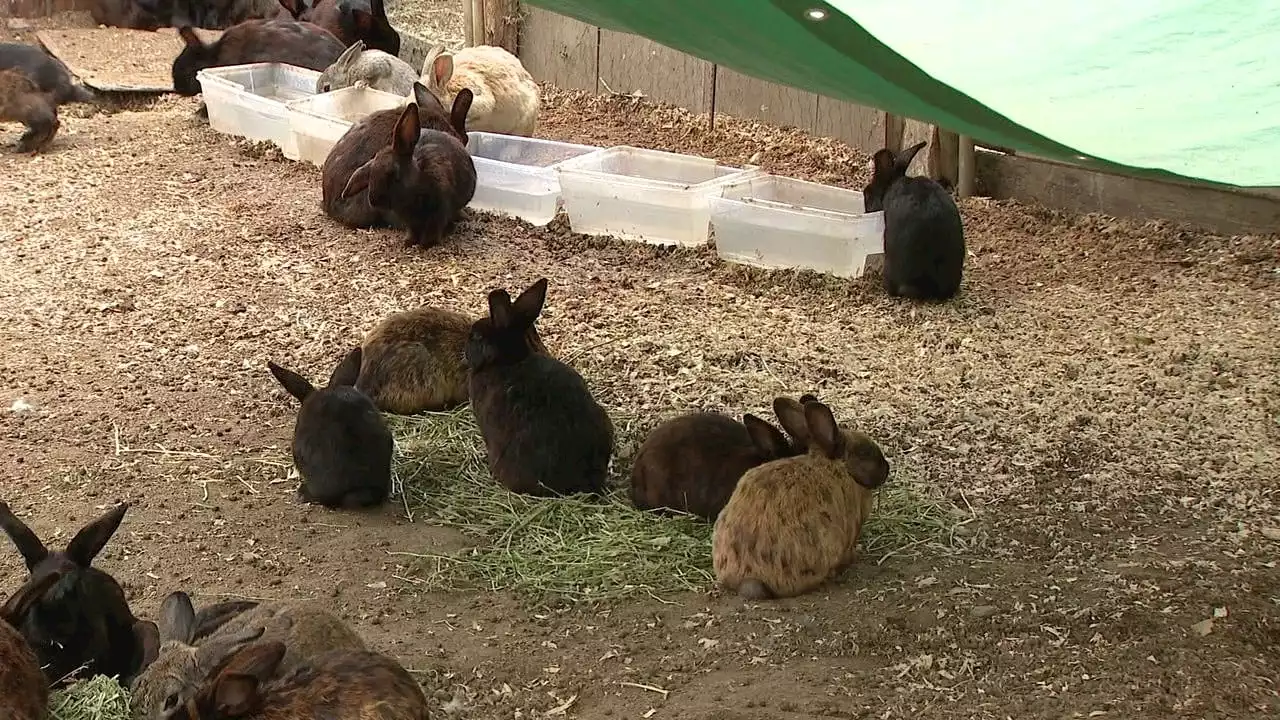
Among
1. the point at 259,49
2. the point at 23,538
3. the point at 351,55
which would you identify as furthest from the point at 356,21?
the point at 23,538

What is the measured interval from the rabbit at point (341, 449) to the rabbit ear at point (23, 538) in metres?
1.08

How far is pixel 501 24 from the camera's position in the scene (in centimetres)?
1149

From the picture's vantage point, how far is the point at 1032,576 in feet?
13.3

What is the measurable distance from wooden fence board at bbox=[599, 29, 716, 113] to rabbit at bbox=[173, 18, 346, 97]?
2312 mm

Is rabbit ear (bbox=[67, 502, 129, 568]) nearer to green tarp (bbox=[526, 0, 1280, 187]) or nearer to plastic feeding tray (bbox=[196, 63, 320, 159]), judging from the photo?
green tarp (bbox=[526, 0, 1280, 187])

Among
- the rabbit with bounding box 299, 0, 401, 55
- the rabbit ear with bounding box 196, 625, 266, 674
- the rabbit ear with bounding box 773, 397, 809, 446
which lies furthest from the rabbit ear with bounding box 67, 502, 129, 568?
the rabbit with bounding box 299, 0, 401, 55

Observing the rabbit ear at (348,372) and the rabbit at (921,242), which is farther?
the rabbit at (921,242)

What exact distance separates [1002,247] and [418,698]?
5128mm

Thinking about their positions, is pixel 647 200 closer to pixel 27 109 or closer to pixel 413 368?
pixel 413 368

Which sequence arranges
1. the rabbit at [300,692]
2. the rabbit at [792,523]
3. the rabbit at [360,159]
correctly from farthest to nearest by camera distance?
the rabbit at [360,159], the rabbit at [792,523], the rabbit at [300,692]

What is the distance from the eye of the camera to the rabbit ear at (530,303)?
4.96 meters

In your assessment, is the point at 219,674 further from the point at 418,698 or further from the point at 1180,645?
the point at 1180,645

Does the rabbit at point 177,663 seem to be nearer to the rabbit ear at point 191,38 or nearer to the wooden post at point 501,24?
the wooden post at point 501,24

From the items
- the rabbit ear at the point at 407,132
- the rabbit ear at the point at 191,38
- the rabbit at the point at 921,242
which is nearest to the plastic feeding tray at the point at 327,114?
the rabbit ear at the point at 407,132
